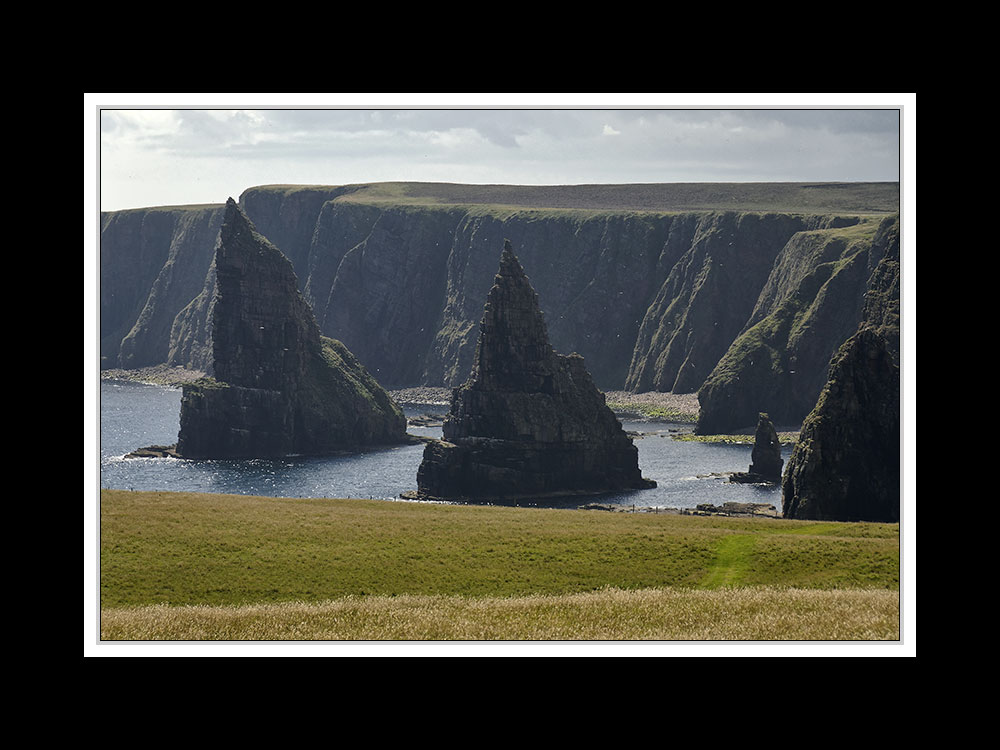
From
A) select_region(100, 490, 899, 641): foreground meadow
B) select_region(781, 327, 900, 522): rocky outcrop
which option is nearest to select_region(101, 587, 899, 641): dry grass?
select_region(100, 490, 899, 641): foreground meadow

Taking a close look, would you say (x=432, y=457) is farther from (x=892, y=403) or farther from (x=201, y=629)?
(x=201, y=629)

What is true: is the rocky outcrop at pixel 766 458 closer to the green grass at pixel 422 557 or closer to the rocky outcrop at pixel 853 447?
the rocky outcrop at pixel 853 447

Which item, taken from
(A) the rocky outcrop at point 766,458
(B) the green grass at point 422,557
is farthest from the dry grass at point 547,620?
(A) the rocky outcrop at point 766,458

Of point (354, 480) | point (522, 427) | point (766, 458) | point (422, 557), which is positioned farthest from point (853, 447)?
point (354, 480)

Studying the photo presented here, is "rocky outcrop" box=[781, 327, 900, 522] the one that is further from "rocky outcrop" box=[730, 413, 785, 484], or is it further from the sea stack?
the sea stack

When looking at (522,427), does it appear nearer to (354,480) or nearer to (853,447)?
(354,480)

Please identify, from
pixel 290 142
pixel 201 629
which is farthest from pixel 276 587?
pixel 290 142
